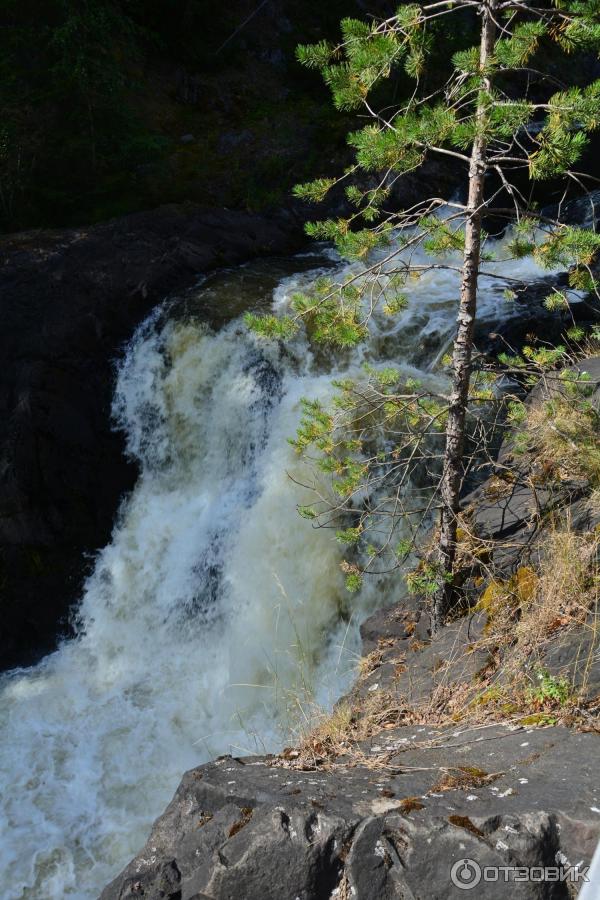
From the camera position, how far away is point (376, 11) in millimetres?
16031

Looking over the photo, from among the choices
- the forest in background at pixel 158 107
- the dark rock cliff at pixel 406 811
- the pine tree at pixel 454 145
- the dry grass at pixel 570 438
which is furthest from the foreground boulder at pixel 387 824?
the forest in background at pixel 158 107

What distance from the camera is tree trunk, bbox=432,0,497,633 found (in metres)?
3.88

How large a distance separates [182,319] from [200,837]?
6996 millimetres

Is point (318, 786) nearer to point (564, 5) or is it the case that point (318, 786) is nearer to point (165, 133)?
point (564, 5)

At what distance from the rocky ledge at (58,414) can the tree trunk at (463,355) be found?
16.4 ft

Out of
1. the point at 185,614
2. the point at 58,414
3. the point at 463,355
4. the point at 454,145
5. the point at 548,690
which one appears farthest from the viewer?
the point at 58,414

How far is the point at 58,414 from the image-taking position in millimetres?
8820

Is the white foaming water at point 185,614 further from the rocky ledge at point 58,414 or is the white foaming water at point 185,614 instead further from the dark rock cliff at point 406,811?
the dark rock cliff at point 406,811

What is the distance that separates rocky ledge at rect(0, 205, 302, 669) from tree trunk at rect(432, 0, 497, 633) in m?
4.99

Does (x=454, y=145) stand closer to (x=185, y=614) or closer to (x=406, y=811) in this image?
(x=406, y=811)

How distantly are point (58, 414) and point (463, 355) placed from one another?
19.8 ft

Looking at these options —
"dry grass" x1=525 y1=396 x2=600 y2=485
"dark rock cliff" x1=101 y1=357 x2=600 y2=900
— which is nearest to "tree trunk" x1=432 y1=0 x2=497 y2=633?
"dry grass" x1=525 y1=396 x2=600 y2=485

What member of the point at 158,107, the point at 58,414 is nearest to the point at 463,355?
the point at 58,414

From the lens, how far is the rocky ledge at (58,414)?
336 inches
